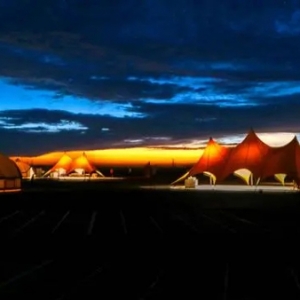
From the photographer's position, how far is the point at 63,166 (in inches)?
4938

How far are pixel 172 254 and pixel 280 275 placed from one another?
14.5ft

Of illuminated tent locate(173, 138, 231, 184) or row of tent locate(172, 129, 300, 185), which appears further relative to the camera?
illuminated tent locate(173, 138, 231, 184)

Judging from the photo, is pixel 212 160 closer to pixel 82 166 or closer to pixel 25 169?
pixel 25 169

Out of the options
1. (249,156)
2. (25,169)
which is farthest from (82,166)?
(249,156)

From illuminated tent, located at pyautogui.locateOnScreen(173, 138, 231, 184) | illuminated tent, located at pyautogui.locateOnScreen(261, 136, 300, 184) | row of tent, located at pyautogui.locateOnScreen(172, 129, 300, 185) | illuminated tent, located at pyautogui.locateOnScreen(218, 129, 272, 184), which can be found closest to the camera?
illuminated tent, located at pyautogui.locateOnScreen(261, 136, 300, 184)

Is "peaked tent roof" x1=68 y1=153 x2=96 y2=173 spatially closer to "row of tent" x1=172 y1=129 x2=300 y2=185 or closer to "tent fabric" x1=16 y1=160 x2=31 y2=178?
"tent fabric" x1=16 y1=160 x2=31 y2=178

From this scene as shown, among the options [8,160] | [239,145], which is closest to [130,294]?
[8,160]

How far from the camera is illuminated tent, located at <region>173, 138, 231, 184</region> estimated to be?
259ft

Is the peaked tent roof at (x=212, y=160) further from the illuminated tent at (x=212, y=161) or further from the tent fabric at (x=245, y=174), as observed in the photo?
the tent fabric at (x=245, y=174)

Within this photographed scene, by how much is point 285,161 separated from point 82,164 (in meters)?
56.7

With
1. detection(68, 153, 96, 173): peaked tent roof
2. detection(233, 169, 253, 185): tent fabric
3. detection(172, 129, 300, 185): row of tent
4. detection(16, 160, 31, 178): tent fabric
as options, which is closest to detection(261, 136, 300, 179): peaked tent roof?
detection(172, 129, 300, 185): row of tent

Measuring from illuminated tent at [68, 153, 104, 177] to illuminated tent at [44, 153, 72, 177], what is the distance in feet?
2.15

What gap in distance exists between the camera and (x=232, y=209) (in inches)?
1583

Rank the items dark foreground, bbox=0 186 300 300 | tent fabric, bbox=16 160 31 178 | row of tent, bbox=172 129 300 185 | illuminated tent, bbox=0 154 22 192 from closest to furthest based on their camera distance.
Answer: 1. dark foreground, bbox=0 186 300 300
2. illuminated tent, bbox=0 154 22 192
3. row of tent, bbox=172 129 300 185
4. tent fabric, bbox=16 160 31 178
